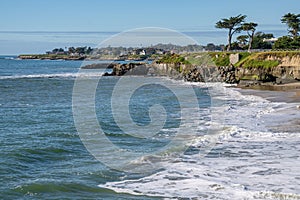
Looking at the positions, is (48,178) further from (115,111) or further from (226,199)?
(115,111)

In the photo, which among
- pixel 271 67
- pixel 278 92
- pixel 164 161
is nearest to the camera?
pixel 164 161

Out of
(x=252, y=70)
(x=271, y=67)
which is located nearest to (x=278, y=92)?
(x=271, y=67)

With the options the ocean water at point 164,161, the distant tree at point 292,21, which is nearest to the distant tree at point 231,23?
the distant tree at point 292,21

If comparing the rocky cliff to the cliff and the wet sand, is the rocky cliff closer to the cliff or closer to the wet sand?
the cliff

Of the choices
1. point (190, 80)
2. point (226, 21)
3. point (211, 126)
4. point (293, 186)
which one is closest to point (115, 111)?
point (211, 126)

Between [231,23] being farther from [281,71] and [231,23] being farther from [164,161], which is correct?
[164,161]

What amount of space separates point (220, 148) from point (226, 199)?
5.97 metres

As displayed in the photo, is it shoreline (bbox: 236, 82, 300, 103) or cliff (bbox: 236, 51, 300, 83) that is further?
cliff (bbox: 236, 51, 300, 83)

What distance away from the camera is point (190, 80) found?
5878cm

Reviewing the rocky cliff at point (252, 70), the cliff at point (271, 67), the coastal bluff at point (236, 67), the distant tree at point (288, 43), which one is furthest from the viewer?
the distant tree at point (288, 43)

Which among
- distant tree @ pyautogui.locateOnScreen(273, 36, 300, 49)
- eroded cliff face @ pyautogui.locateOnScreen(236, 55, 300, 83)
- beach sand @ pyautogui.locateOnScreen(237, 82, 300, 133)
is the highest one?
distant tree @ pyautogui.locateOnScreen(273, 36, 300, 49)

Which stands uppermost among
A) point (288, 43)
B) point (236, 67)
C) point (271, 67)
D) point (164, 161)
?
point (288, 43)

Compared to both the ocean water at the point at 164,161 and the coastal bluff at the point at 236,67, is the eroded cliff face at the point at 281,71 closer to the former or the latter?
the coastal bluff at the point at 236,67

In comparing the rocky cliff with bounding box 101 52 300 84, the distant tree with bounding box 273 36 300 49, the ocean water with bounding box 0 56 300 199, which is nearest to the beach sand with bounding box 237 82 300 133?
the ocean water with bounding box 0 56 300 199
